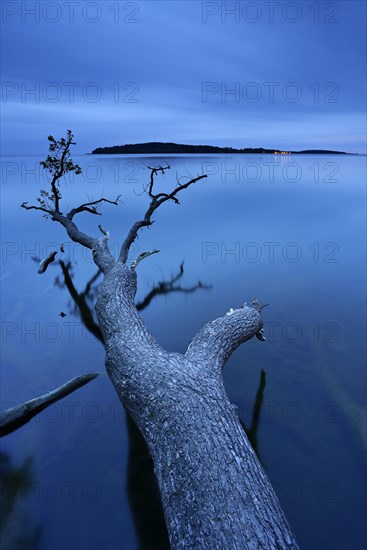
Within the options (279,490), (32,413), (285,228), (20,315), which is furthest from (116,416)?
(285,228)

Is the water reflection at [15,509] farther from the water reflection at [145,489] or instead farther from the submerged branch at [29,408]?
the water reflection at [145,489]

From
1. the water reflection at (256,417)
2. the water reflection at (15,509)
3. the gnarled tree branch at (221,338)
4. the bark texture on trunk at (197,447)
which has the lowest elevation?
the water reflection at (15,509)

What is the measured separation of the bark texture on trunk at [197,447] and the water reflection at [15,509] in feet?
5.77

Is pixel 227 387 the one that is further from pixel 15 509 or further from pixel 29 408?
pixel 15 509

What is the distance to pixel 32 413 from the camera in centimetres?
539

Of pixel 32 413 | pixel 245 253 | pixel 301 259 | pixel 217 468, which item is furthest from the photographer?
pixel 245 253

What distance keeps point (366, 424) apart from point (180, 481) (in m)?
3.68

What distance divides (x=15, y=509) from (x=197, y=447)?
2714mm

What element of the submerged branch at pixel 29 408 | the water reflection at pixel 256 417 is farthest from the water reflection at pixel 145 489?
the submerged branch at pixel 29 408

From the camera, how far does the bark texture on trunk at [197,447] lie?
8.14 ft

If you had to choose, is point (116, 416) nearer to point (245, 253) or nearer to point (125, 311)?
point (125, 311)

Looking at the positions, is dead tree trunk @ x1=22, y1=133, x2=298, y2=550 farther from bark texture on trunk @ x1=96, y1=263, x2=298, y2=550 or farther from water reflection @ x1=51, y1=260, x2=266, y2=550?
water reflection @ x1=51, y1=260, x2=266, y2=550

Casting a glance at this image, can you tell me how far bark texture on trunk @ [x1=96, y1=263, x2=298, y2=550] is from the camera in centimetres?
248

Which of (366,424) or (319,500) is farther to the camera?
(366,424)
